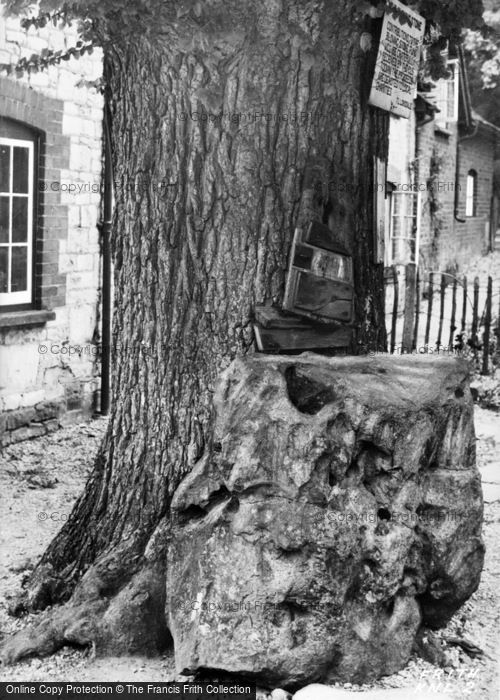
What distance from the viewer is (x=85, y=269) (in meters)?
8.46

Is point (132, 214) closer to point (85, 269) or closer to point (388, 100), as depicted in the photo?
point (388, 100)

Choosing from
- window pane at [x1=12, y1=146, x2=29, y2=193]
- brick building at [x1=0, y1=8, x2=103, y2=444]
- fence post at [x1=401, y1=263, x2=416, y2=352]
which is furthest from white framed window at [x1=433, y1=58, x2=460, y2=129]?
window pane at [x1=12, y1=146, x2=29, y2=193]

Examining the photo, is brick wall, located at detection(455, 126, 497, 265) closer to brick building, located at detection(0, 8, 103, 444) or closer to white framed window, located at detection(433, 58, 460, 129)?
white framed window, located at detection(433, 58, 460, 129)

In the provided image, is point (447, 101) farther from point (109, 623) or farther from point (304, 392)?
point (109, 623)

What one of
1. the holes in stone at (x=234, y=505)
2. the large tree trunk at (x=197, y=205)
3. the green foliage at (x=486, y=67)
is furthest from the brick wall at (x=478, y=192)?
the holes in stone at (x=234, y=505)

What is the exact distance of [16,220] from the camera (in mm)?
7785

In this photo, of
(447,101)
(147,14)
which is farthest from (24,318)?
(447,101)

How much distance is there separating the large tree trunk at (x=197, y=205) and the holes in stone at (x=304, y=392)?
331 mm

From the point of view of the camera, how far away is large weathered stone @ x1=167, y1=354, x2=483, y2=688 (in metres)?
3.31

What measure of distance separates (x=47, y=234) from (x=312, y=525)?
5.31 meters

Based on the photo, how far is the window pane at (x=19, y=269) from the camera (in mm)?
7812

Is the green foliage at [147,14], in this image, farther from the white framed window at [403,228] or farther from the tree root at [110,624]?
the white framed window at [403,228]

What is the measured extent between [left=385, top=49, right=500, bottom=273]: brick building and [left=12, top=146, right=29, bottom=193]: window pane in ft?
26.8

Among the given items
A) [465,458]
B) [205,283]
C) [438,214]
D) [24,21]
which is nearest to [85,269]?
[24,21]
